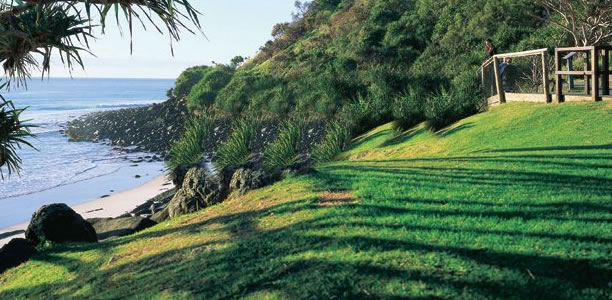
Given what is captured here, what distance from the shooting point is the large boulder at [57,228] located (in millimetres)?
12703

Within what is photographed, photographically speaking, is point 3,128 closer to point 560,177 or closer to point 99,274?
point 99,274

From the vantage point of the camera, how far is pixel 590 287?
17.7 ft

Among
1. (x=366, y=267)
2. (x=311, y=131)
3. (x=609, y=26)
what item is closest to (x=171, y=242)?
(x=366, y=267)

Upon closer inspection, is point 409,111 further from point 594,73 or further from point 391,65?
point 391,65

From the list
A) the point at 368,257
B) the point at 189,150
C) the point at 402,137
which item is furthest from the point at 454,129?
the point at 368,257

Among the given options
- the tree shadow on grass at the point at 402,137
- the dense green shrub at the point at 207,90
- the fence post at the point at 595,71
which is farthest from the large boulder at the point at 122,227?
the dense green shrub at the point at 207,90

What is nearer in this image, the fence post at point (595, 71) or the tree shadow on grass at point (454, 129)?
the fence post at point (595, 71)

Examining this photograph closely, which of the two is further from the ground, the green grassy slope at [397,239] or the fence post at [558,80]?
the fence post at [558,80]

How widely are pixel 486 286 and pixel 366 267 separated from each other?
1235 mm

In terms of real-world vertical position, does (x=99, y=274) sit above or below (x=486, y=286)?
below

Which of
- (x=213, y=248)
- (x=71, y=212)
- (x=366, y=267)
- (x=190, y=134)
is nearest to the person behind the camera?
(x=366, y=267)

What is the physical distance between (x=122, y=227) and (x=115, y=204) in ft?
30.0

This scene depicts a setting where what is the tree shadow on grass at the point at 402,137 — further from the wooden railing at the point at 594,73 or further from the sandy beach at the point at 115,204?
the sandy beach at the point at 115,204

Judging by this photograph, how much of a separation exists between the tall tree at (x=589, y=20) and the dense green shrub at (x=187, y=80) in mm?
37032
